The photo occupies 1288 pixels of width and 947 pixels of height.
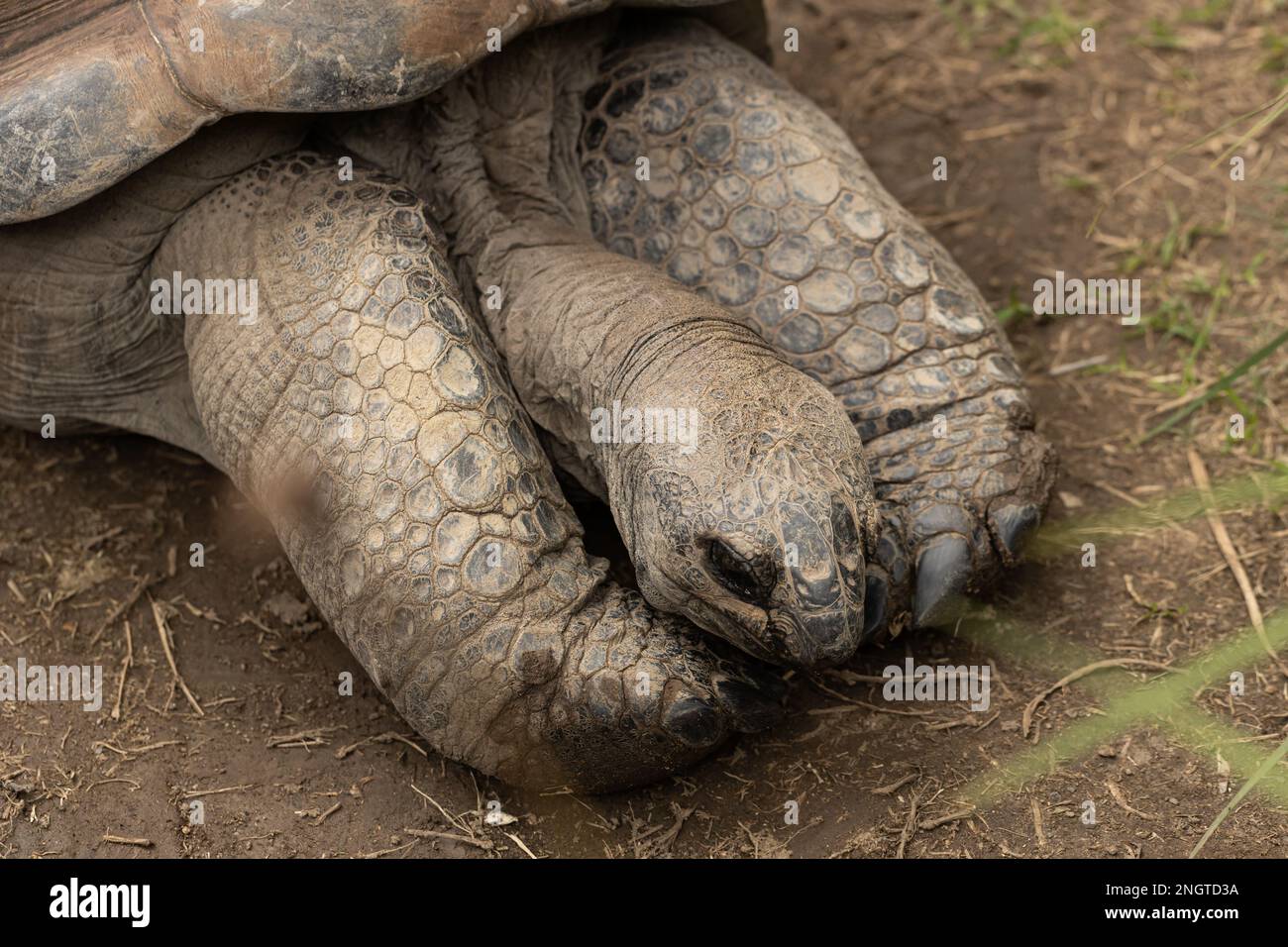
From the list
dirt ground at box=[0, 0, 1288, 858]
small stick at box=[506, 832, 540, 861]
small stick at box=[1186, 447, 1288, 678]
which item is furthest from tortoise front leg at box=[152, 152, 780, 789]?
small stick at box=[1186, 447, 1288, 678]

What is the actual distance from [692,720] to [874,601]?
1.44 ft

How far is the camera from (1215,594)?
3480mm

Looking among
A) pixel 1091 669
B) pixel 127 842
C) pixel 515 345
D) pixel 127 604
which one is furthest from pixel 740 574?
pixel 127 604

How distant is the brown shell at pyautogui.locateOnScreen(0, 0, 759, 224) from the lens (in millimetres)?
3018

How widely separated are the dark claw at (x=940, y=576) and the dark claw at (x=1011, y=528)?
100mm

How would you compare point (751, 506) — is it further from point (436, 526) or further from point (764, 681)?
point (436, 526)

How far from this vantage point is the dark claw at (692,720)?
2.91 metres

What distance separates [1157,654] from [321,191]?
2179 mm

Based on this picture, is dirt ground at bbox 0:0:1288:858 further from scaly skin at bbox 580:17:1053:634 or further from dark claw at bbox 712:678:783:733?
scaly skin at bbox 580:17:1053:634

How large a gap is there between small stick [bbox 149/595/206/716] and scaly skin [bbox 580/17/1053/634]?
1.47 meters

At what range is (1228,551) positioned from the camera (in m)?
3.57

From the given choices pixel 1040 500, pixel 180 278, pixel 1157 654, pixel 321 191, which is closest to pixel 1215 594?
pixel 1157 654

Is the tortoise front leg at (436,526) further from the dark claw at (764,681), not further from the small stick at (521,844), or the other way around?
the small stick at (521,844)
